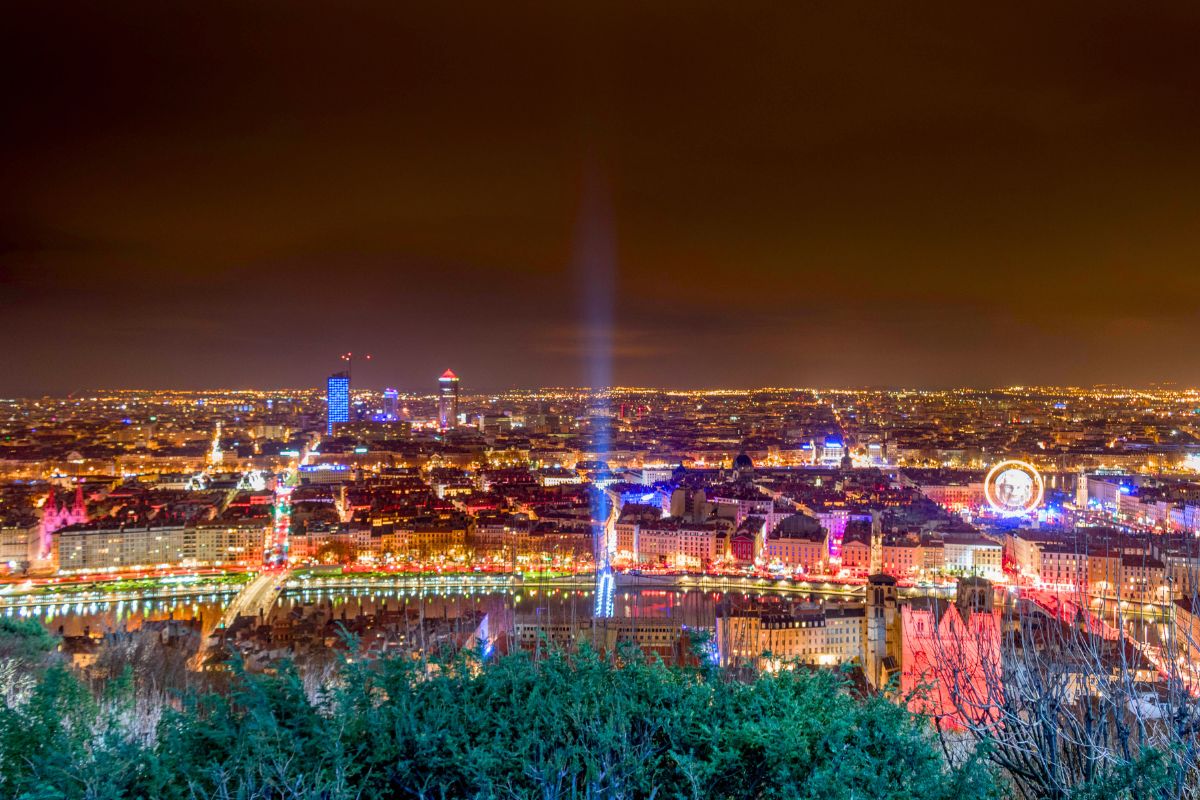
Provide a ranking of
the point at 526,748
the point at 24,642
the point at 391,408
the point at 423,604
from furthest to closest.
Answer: the point at 391,408
the point at 423,604
the point at 24,642
the point at 526,748

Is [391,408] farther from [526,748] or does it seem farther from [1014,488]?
[526,748]

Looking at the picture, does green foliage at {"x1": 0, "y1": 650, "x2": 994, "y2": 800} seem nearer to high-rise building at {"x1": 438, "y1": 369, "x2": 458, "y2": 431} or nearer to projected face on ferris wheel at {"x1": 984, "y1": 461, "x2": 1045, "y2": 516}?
projected face on ferris wheel at {"x1": 984, "y1": 461, "x2": 1045, "y2": 516}

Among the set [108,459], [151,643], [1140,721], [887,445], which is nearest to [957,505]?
[887,445]

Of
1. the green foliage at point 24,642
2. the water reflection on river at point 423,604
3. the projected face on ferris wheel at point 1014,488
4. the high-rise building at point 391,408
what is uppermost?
the high-rise building at point 391,408

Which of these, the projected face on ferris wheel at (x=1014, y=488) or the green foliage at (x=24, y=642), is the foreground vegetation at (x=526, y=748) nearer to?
the green foliage at (x=24, y=642)


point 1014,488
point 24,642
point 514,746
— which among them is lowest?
point 24,642

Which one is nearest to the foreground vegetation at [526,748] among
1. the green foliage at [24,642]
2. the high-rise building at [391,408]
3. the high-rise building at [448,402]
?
the green foliage at [24,642]

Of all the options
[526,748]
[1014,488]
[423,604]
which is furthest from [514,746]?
[1014,488]

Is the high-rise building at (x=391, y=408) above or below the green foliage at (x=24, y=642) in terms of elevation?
above
